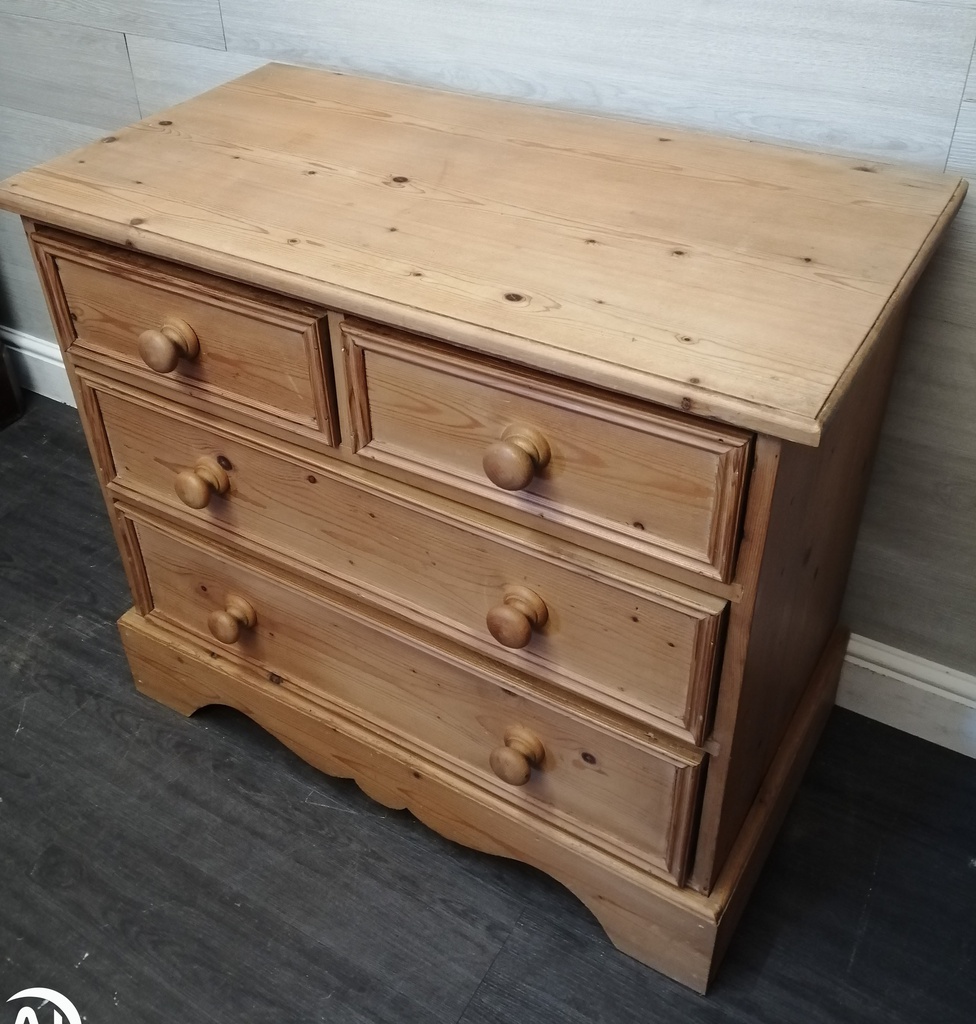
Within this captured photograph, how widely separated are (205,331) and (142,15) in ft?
2.69

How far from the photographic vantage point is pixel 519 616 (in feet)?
3.42

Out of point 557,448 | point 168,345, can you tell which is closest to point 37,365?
point 168,345

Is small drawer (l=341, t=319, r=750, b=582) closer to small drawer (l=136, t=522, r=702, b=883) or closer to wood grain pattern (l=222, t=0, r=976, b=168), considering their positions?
small drawer (l=136, t=522, r=702, b=883)

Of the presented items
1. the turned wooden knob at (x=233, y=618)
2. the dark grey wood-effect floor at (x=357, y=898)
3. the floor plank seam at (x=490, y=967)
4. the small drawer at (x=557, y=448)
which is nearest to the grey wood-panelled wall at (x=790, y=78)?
the dark grey wood-effect floor at (x=357, y=898)

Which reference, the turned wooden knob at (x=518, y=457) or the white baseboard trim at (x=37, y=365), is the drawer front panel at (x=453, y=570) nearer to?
the turned wooden knob at (x=518, y=457)

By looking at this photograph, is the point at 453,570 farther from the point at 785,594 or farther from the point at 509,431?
the point at 785,594

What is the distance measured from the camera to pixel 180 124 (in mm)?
1279

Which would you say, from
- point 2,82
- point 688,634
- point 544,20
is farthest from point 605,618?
point 2,82

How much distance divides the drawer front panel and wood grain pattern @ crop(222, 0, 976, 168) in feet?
1.89

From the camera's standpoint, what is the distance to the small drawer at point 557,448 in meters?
0.86

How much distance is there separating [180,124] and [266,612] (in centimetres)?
61

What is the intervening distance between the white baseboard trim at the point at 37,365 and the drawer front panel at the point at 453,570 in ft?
3.27

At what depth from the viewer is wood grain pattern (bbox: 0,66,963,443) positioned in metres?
0.85

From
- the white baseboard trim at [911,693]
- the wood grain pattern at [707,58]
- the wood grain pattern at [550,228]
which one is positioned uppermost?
the wood grain pattern at [707,58]
